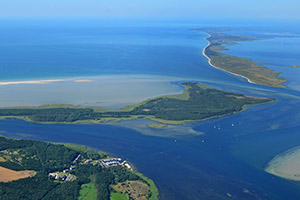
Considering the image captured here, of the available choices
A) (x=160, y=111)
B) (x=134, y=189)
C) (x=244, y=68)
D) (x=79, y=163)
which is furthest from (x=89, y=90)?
(x=244, y=68)

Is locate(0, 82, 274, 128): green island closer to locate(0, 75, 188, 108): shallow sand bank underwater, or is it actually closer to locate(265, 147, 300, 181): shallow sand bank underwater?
locate(0, 75, 188, 108): shallow sand bank underwater

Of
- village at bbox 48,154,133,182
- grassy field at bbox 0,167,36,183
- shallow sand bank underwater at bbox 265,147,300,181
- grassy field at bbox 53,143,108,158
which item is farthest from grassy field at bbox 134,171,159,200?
shallow sand bank underwater at bbox 265,147,300,181

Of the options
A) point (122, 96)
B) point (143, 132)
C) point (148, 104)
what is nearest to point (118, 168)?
point (143, 132)

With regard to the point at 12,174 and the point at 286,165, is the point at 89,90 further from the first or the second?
the point at 286,165

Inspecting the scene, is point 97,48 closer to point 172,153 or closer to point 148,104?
point 148,104

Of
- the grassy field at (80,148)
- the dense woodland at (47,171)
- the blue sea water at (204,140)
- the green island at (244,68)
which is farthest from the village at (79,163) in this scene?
the green island at (244,68)

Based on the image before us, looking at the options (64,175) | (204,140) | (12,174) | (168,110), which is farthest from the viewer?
(168,110)
